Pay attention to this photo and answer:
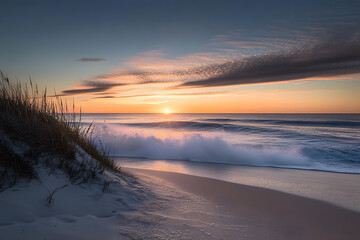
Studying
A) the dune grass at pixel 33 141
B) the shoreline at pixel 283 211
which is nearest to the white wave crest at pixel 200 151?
the shoreline at pixel 283 211

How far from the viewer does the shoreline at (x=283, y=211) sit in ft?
9.45

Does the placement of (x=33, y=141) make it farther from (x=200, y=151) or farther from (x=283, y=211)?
(x=200, y=151)

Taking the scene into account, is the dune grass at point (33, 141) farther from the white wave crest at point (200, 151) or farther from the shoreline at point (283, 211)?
the white wave crest at point (200, 151)

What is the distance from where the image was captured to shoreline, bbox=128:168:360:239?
113 inches

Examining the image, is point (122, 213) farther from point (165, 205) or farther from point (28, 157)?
point (28, 157)

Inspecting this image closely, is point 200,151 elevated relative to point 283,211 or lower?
elevated

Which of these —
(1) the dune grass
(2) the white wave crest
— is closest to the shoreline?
(1) the dune grass

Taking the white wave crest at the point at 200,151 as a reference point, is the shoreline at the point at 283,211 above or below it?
below

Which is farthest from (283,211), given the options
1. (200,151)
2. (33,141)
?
(200,151)

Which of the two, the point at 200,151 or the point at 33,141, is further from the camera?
the point at 200,151

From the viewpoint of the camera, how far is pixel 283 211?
3502 mm

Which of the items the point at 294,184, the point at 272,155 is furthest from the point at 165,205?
the point at 272,155

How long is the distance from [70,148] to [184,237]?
2.28m

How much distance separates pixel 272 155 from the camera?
8.66 m
